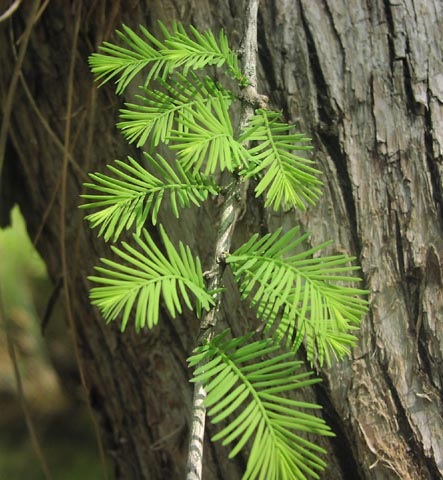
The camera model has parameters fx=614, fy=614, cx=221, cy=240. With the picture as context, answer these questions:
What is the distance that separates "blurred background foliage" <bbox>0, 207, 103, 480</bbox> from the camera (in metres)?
1.85

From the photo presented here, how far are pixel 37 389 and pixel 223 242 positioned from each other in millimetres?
1932

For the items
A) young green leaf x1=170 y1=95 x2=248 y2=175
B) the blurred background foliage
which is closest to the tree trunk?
young green leaf x1=170 y1=95 x2=248 y2=175

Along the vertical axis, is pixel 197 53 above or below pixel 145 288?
above

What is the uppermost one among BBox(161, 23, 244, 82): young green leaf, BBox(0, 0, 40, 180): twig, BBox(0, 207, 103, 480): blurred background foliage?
BBox(0, 0, 40, 180): twig

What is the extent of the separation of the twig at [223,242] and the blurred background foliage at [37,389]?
120 cm

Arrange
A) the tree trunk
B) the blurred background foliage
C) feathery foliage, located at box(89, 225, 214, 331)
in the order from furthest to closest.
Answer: the blurred background foliage → the tree trunk → feathery foliage, located at box(89, 225, 214, 331)

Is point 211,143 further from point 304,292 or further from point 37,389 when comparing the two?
point 37,389

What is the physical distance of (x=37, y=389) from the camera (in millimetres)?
2246

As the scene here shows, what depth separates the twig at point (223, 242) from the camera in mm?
448

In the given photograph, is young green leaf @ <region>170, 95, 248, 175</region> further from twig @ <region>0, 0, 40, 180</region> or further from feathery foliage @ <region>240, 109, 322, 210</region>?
twig @ <region>0, 0, 40, 180</region>

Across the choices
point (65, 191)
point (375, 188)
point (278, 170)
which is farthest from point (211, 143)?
point (65, 191)

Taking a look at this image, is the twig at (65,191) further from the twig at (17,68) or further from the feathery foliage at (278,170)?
the feathery foliage at (278,170)

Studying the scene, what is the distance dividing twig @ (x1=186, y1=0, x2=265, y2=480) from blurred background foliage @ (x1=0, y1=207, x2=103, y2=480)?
3.92 feet

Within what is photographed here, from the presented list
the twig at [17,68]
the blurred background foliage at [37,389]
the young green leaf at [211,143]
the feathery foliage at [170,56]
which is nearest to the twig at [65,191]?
the twig at [17,68]
